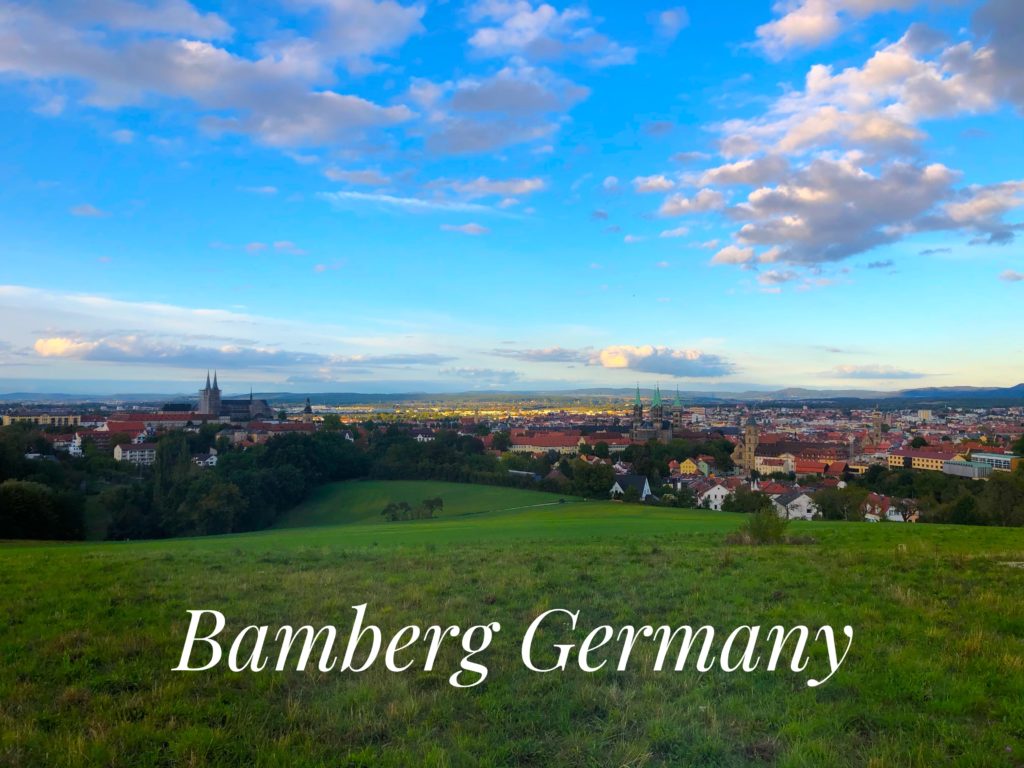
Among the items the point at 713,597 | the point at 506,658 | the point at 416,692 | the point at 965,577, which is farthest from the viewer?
the point at 965,577

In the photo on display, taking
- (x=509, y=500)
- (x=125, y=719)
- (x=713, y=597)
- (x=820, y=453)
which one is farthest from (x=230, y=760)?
(x=820, y=453)

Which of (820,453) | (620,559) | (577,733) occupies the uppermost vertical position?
(577,733)

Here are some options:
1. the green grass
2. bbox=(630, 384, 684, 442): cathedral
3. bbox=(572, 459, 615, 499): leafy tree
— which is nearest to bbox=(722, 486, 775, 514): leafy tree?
bbox=(572, 459, 615, 499): leafy tree

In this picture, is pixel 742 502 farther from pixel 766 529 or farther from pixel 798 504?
pixel 766 529

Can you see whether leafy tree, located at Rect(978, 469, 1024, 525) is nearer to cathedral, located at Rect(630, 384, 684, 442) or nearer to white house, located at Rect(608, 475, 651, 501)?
white house, located at Rect(608, 475, 651, 501)

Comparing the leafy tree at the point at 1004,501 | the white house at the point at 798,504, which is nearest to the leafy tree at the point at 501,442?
the white house at the point at 798,504

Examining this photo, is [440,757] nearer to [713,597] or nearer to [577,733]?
[577,733]

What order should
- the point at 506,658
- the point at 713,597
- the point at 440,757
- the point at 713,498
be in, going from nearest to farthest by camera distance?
the point at 440,757
the point at 506,658
the point at 713,597
the point at 713,498
